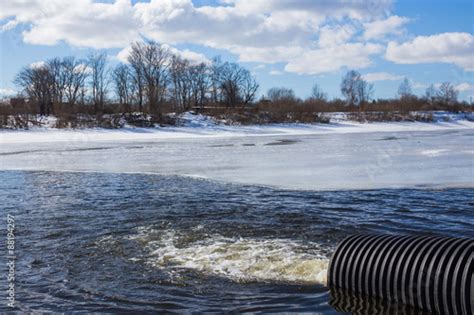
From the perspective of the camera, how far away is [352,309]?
5457mm

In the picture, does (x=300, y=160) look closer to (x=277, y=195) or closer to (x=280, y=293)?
(x=277, y=195)

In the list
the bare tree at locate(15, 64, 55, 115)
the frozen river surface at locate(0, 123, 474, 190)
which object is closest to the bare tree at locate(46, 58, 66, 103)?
the bare tree at locate(15, 64, 55, 115)

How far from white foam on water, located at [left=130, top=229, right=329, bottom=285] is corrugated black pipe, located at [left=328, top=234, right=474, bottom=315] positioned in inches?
20.9

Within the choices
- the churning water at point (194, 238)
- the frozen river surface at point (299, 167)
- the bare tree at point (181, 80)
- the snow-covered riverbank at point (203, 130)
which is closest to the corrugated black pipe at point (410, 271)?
the churning water at point (194, 238)

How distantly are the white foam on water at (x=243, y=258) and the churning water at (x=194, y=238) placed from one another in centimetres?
1

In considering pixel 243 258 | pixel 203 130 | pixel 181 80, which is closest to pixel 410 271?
pixel 243 258

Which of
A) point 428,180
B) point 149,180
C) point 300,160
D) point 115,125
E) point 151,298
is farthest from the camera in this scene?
point 115,125

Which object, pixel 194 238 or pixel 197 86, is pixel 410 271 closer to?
pixel 194 238

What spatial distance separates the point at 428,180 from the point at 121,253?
32.0 ft

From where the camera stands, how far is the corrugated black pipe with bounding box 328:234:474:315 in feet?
16.3

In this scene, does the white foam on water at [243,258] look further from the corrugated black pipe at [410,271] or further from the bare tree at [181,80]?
the bare tree at [181,80]

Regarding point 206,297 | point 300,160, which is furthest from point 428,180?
point 206,297

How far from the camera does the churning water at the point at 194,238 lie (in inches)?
235

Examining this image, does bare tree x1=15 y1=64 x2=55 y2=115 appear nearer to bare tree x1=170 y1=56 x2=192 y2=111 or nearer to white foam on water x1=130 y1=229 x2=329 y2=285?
bare tree x1=170 y1=56 x2=192 y2=111
